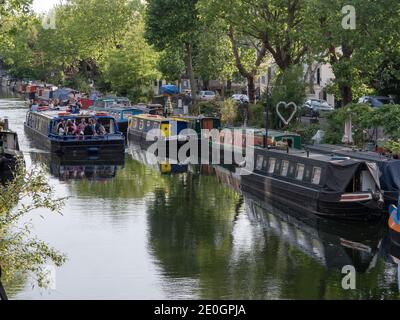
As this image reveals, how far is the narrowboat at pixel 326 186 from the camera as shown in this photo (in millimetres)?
33062

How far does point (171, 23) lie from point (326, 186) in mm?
38470

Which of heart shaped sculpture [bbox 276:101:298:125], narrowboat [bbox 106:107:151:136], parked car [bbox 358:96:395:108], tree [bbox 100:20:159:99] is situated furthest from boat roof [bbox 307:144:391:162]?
tree [bbox 100:20:159:99]

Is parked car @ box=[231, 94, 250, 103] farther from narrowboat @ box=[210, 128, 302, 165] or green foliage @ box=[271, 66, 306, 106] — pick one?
narrowboat @ box=[210, 128, 302, 165]

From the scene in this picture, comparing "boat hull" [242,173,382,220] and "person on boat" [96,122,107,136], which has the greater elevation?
"person on boat" [96,122,107,136]

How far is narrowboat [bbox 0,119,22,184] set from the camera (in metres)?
43.0

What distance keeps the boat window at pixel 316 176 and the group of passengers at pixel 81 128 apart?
24190 millimetres

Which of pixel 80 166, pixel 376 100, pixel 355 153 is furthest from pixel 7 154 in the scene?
pixel 376 100

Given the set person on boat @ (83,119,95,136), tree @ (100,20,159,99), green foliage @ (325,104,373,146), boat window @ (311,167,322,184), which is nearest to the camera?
boat window @ (311,167,322,184)

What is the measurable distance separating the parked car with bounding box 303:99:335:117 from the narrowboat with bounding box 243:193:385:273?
23096 millimetres

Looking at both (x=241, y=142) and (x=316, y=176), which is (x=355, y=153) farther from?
(x=241, y=142)

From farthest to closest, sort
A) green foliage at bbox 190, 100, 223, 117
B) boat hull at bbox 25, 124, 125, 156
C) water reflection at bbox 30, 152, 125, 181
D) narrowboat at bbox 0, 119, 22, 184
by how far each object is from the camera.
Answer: green foliage at bbox 190, 100, 223, 117, boat hull at bbox 25, 124, 125, 156, water reflection at bbox 30, 152, 125, 181, narrowboat at bbox 0, 119, 22, 184

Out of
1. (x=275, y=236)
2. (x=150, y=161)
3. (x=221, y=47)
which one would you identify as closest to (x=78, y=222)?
(x=275, y=236)

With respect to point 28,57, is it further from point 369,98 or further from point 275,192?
point 275,192

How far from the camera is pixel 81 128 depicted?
57.5 m
